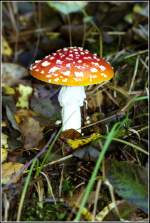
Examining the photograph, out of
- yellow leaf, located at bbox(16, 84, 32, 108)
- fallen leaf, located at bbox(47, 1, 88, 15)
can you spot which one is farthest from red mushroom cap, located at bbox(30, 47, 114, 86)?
fallen leaf, located at bbox(47, 1, 88, 15)

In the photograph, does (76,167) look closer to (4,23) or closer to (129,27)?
(129,27)

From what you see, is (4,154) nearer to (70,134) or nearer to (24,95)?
(70,134)

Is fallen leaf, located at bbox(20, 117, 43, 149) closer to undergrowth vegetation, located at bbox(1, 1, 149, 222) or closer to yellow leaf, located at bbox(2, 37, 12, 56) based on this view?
undergrowth vegetation, located at bbox(1, 1, 149, 222)

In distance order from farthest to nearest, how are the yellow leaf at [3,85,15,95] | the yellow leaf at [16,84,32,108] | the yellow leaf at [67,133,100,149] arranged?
the yellow leaf at [3,85,15,95] → the yellow leaf at [16,84,32,108] → the yellow leaf at [67,133,100,149]

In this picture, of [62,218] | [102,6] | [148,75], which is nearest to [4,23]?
[102,6]

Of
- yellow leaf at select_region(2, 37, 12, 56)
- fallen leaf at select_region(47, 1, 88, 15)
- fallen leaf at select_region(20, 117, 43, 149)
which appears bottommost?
fallen leaf at select_region(20, 117, 43, 149)

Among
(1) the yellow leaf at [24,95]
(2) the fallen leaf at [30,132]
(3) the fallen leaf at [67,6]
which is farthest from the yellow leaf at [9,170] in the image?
(3) the fallen leaf at [67,6]

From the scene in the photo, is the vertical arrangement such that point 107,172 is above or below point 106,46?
A: below

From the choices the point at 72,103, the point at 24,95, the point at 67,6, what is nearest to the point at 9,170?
the point at 72,103
